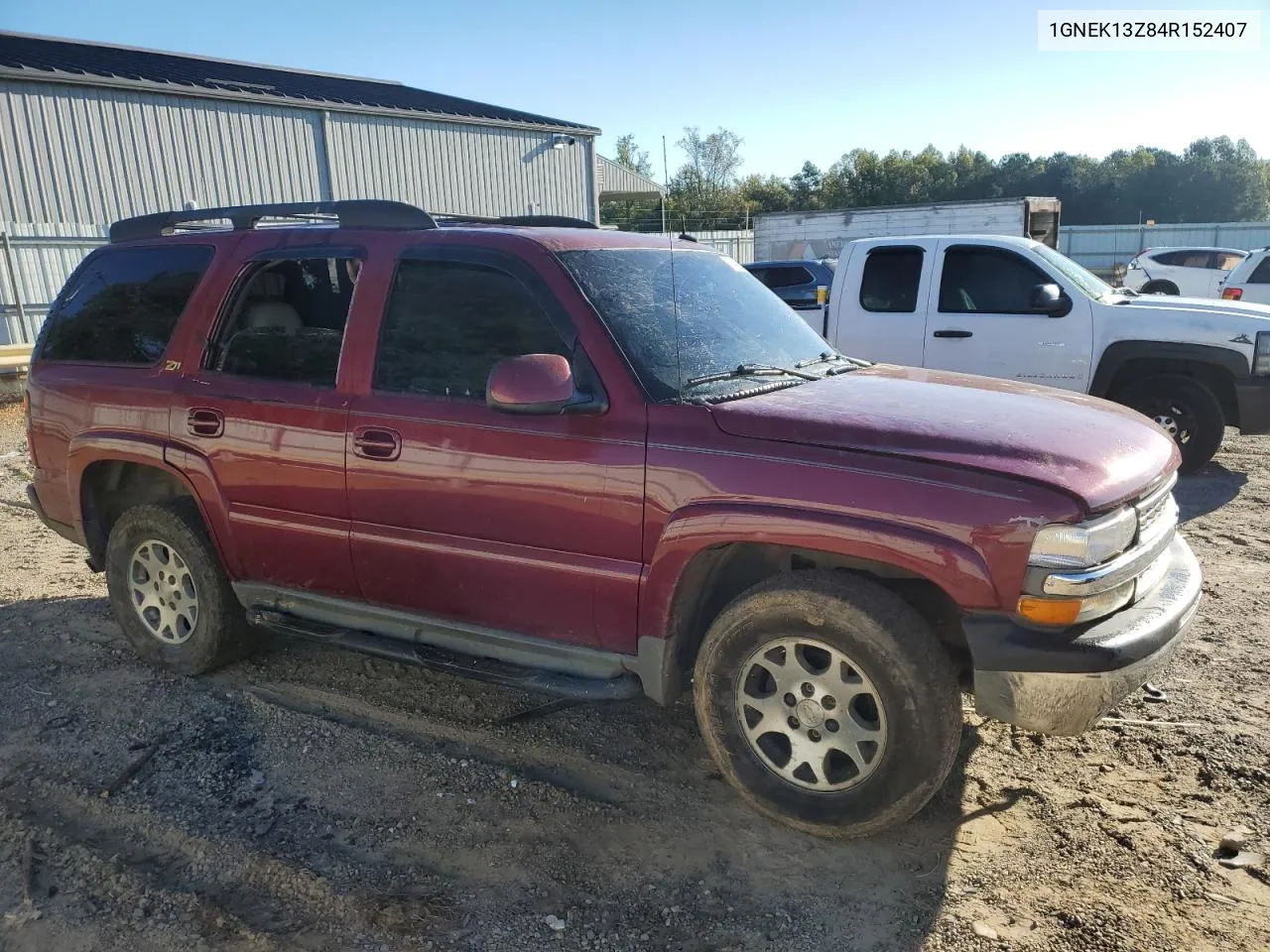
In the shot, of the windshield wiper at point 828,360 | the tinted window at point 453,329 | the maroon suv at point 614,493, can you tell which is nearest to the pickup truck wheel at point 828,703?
the maroon suv at point 614,493

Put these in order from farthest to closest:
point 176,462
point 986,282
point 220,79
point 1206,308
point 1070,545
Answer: point 220,79 → point 986,282 → point 1206,308 → point 176,462 → point 1070,545

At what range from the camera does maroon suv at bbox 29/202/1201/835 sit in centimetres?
282

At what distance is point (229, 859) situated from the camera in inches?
121

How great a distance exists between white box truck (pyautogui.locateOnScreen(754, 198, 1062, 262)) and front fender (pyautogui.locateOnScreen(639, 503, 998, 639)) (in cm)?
1581

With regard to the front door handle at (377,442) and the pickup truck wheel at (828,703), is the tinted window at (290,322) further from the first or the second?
the pickup truck wheel at (828,703)

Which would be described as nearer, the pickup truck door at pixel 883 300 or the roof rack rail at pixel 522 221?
the roof rack rail at pixel 522 221

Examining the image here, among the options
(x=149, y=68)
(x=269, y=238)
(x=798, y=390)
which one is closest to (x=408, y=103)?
(x=149, y=68)

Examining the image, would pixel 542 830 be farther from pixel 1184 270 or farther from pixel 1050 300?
pixel 1184 270

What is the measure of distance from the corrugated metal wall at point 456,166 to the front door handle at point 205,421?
18.1 meters

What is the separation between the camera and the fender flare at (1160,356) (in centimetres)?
733

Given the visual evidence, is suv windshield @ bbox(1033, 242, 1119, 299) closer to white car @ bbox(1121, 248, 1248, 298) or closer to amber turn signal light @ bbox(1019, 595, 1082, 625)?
amber turn signal light @ bbox(1019, 595, 1082, 625)

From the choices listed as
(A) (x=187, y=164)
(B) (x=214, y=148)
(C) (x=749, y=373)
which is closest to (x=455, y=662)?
(C) (x=749, y=373)

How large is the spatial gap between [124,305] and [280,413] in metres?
1.30

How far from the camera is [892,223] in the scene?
71.1 ft
